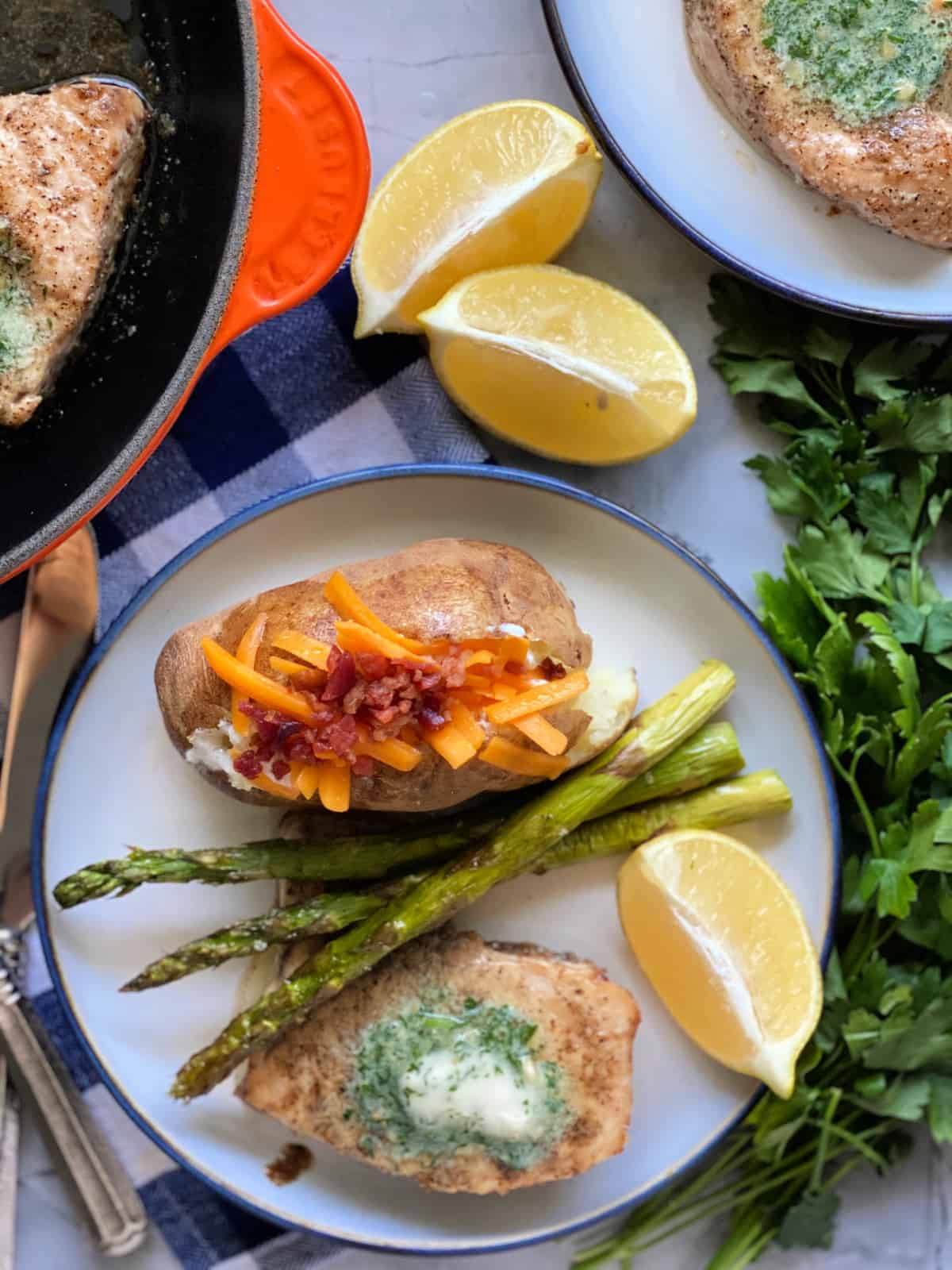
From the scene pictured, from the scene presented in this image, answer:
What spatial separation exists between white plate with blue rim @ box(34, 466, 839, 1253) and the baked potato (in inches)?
5.3

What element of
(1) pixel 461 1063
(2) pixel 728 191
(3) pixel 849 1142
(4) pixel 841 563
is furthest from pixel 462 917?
(2) pixel 728 191

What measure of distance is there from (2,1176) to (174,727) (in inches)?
38.4

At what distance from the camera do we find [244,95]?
5.74 ft

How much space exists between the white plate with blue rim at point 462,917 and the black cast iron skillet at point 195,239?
293 mm

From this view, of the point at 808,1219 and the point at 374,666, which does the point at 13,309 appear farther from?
the point at 808,1219

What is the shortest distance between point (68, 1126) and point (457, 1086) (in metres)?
0.78

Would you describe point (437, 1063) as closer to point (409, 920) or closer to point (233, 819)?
point (409, 920)

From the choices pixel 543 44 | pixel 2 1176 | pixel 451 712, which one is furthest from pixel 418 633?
pixel 2 1176

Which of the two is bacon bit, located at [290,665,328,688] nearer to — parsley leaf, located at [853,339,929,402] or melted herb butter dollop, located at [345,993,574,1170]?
melted herb butter dollop, located at [345,993,574,1170]

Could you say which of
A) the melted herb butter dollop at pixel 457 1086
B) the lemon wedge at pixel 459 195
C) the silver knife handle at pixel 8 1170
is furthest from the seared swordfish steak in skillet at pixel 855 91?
the silver knife handle at pixel 8 1170

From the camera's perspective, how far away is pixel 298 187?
1.84 metres

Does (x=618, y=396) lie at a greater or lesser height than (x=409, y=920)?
greater

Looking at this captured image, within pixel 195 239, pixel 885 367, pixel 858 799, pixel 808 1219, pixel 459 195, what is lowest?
pixel 808 1219

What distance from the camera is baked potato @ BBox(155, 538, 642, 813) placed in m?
1.80
